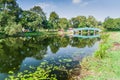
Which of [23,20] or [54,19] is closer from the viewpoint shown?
[23,20]

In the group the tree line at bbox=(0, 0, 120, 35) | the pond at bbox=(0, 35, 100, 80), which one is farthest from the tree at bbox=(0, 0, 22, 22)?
the pond at bbox=(0, 35, 100, 80)

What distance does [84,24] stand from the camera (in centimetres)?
11888

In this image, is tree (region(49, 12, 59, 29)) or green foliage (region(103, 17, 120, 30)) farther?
green foliage (region(103, 17, 120, 30))

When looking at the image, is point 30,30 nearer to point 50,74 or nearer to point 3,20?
point 3,20

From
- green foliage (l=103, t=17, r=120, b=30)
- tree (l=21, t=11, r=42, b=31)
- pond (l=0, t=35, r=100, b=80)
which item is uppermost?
tree (l=21, t=11, r=42, b=31)

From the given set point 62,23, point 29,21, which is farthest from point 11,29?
point 62,23

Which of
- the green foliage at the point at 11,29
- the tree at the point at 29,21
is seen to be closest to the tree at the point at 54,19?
the tree at the point at 29,21

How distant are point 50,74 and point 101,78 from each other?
3921 millimetres

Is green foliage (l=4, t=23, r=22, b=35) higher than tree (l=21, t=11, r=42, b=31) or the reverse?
the reverse

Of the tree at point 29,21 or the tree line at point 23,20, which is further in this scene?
the tree at point 29,21

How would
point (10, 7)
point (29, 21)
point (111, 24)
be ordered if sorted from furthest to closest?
point (111, 24), point (29, 21), point (10, 7)

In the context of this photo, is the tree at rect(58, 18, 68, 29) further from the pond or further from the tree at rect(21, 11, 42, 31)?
the pond

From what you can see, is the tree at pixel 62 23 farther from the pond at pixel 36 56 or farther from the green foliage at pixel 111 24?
the pond at pixel 36 56

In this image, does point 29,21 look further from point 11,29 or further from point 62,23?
point 62,23
